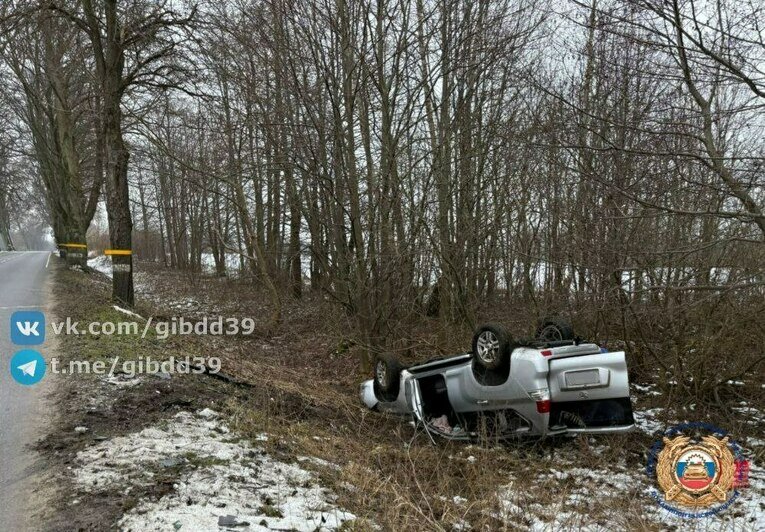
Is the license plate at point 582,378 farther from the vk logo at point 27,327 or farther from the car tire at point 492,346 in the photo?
the vk logo at point 27,327

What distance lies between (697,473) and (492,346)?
7.66 feet

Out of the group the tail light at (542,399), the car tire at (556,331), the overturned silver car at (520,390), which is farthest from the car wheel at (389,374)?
the tail light at (542,399)

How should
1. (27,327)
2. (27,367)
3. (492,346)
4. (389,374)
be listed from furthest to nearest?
(27,327), (389,374), (27,367), (492,346)

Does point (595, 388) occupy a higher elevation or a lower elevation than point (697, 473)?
higher

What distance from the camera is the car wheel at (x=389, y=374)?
23.5 feet

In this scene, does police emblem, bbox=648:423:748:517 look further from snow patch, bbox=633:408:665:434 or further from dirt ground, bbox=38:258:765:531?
snow patch, bbox=633:408:665:434

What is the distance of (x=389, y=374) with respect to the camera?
7172mm

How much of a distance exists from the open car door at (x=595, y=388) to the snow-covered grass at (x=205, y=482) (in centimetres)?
261

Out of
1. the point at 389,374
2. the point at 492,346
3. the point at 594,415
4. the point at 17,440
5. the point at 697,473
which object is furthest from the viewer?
the point at 389,374

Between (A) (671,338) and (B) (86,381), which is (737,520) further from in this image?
(B) (86,381)

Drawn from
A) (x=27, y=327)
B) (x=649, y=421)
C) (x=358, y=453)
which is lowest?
(x=649, y=421)

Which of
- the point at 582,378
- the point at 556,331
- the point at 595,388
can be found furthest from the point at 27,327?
the point at 595,388

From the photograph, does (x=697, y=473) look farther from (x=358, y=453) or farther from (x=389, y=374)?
(x=389, y=374)

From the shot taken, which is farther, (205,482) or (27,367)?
(27,367)
